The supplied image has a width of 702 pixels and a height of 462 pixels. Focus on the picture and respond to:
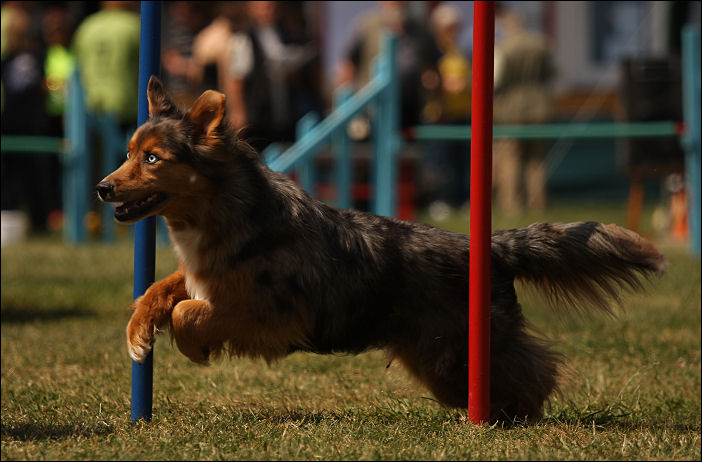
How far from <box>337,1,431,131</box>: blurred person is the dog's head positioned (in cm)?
774

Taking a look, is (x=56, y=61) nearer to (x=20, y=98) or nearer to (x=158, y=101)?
(x=20, y=98)

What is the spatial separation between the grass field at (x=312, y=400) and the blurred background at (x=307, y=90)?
3.47 m

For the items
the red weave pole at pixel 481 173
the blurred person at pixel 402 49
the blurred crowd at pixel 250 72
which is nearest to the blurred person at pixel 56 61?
the blurred crowd at pixel 250 72

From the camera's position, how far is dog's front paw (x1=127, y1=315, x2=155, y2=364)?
3.88 meters

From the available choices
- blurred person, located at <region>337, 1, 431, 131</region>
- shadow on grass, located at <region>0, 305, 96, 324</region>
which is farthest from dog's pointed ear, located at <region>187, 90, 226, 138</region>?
blurred person, located at <region>337, 1, 431, 131</region>

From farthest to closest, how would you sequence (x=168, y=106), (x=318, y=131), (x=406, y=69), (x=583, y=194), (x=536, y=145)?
(x=583, y=194) < (x=536, y=145) < (x=406, y=69) < (x=318, y=131) < (x=168, y=106)

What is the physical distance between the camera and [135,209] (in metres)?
3.78

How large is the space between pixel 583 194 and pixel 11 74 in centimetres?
1031

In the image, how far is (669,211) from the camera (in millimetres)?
13078

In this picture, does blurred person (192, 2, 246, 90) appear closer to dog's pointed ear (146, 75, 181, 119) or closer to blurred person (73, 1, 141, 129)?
blurred person (73, 1, 141, 129)

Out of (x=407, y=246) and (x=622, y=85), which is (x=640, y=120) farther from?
(x=407, y=246)

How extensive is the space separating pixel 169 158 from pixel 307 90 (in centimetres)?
1037

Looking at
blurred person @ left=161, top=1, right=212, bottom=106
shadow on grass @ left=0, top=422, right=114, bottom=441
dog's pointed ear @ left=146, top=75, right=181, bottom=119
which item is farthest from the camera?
blurred person @ left=161, top=1, right=212, bottom=106

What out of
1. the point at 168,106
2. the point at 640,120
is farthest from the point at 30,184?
the point at 168,106
